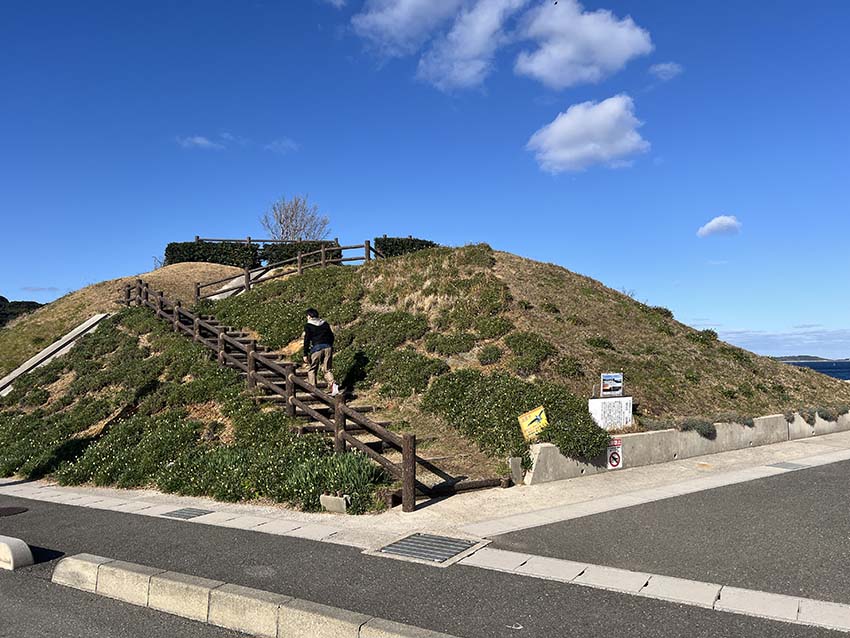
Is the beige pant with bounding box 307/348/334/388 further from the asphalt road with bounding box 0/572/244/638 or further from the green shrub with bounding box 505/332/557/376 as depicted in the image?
the asphalt road with bounding box 0/572/244/638

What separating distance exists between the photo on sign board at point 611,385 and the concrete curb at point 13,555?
965 cm

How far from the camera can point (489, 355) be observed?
15000 millimetres

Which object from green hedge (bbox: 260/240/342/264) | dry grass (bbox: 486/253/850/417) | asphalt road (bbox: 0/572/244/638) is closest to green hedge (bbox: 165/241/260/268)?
green hedge (bbox: 260/240/342/264)

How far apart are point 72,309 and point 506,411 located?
20878 millimetres

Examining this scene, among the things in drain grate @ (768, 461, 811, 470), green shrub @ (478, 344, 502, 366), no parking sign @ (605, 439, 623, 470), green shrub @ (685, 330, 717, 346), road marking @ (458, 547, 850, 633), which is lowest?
road marking @ (458, 547, 850, 633)

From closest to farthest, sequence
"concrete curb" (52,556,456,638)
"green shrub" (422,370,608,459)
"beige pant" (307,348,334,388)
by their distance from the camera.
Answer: "concrete curb" (52,556,456,638)
"green shrub" (422,370,608,459)
"beige pant" (307,348,334,388)

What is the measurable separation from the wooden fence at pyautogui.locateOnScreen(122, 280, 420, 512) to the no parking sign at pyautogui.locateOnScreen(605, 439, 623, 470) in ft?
9.63

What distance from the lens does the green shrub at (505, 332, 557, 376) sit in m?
14.1

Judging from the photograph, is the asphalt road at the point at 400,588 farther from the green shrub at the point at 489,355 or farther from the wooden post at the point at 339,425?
the green shrub at the point at 489,355

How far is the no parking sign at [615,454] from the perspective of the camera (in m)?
10.8

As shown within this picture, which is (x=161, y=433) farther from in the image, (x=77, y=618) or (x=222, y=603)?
(x=222, y=603)

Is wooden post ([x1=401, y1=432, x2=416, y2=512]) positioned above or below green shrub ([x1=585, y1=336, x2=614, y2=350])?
below

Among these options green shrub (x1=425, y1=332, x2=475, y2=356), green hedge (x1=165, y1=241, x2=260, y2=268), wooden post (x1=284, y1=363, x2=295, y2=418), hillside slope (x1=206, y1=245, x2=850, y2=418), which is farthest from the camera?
green hedge (x1=165, y1=241, x2=260, y2=268)

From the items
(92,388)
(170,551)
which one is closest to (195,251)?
(92,388)
